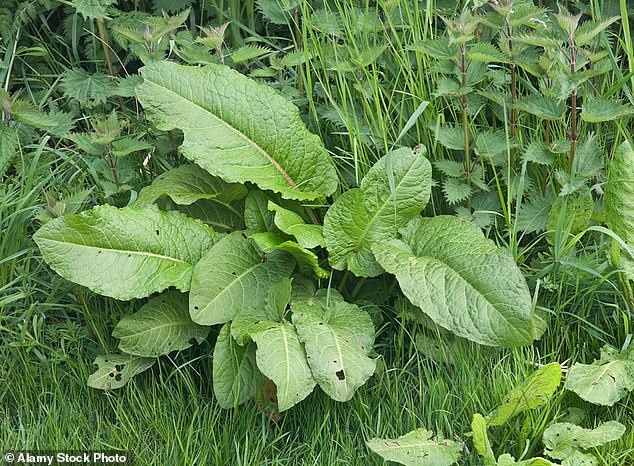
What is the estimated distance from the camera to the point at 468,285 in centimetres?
246

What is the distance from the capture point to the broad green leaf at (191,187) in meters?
2.77

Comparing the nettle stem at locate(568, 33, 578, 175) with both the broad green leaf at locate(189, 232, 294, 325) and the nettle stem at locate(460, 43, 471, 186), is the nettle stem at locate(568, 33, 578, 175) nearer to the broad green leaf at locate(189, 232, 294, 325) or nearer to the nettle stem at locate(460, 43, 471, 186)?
the nettle stem at locate(460, 43, 471, 186)

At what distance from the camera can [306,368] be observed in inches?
92.7

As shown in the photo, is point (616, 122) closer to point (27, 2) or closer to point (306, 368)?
point (306, 368)

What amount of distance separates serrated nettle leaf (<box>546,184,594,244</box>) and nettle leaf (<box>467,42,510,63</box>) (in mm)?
497

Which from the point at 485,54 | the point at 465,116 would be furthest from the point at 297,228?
the point at 485,54

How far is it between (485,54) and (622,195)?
24.8 inches

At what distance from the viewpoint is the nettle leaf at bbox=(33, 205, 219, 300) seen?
99.7 inches

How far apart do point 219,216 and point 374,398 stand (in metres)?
0.88

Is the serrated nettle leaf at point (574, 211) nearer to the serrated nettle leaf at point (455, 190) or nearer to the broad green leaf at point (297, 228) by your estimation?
the serrated nettle leaf at point (455, 190)

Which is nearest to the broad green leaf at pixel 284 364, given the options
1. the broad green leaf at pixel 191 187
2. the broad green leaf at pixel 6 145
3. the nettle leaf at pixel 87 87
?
the broad green leaf at pixel 191 187

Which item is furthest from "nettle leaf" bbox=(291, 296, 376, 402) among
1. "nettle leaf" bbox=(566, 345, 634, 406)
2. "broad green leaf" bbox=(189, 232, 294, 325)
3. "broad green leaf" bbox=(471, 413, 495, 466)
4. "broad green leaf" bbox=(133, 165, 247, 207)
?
"nettle leaf" bbox=(566, 345, 634, 406)

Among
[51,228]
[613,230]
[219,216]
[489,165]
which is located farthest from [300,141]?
[613,230]
